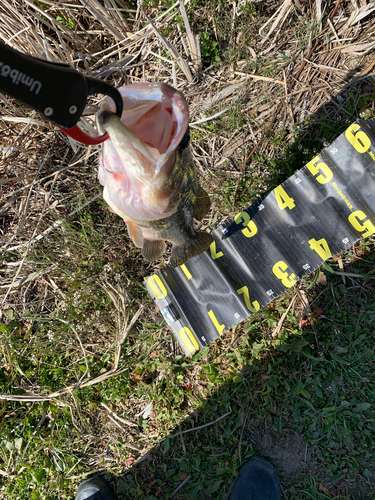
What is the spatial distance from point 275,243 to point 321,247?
0.35 metres

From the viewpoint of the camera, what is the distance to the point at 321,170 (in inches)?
101

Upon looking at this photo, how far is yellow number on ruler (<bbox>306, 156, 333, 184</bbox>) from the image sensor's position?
256cm

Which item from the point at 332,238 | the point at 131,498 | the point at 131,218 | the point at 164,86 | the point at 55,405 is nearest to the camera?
the point at 164,86

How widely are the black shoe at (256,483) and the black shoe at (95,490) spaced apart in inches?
39.4

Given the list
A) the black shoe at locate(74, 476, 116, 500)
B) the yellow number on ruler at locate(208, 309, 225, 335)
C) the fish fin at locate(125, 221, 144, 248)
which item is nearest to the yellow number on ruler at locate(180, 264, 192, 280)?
the yellow number on ruler at locate(208, 309, 225, 335)

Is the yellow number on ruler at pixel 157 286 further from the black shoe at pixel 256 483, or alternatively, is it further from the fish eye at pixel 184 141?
the fish eye at pixel 184 141

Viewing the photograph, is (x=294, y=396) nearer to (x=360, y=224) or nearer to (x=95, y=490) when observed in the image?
(x=360, y=224)

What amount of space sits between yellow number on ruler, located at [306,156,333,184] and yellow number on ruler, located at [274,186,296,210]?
0.85ft

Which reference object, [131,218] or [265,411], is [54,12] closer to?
[131,218]

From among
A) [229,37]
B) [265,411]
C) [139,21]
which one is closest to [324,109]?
[229,37]

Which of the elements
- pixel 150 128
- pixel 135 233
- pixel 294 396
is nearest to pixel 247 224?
pixel 135 233

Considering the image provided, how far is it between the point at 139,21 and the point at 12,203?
2013mm

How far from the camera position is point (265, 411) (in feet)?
8.70

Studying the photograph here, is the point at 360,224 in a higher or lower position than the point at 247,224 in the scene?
higher
